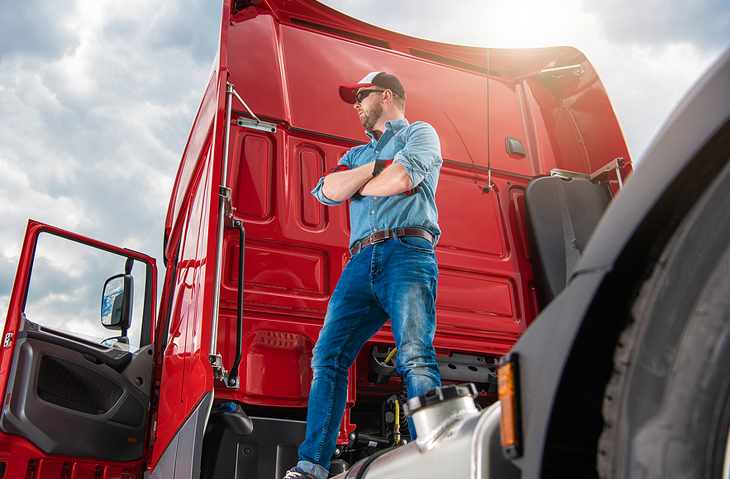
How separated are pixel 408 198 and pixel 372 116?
0.48 metres

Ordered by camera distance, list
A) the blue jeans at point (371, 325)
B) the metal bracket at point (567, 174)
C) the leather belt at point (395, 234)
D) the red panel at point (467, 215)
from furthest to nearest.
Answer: the metal bracket at point (567, 174), the red panel at point (467, 215), the leather belt at point (395, 234), the blue jeans at point (371, 325)

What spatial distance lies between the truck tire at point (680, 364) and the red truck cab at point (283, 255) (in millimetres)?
1338

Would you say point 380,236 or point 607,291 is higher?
point 380,236

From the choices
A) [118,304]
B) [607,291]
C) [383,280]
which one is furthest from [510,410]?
[118,304]

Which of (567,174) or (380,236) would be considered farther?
(567,174)

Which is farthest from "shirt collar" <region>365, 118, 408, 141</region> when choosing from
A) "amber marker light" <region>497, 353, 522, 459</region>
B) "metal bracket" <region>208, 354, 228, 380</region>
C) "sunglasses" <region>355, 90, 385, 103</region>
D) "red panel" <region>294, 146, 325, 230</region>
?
"amber marker light" <region>497, 353, 522, 459</region>

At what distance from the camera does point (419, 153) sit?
2.00 m

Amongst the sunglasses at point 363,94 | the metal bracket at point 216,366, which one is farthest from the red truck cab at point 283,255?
the sunglasses at point 363,94

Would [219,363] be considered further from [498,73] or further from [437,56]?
[498,73]

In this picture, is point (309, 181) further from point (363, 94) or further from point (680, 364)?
point (680, 364)

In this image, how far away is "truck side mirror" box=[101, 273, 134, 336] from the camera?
306 cm

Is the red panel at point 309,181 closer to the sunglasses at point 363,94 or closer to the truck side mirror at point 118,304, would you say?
the sunglasses at point 363,94

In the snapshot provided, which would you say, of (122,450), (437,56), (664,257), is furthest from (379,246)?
(122,450)

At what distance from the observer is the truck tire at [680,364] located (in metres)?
0.53
